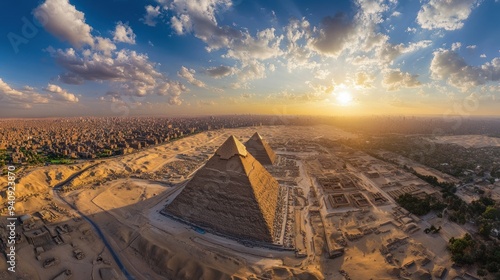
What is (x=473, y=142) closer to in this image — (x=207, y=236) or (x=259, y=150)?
(x=259, y=150)

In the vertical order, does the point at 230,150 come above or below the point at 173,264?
above

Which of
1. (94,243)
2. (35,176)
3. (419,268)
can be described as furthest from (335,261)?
(35,176)

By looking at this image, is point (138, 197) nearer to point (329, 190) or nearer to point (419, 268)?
point (329, 190)

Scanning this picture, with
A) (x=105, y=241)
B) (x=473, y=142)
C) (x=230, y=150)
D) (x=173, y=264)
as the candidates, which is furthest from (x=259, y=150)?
(x=473, y=142)

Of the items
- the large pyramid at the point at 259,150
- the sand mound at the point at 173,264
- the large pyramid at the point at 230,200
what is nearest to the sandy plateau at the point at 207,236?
the sand mound at the point at 173,264

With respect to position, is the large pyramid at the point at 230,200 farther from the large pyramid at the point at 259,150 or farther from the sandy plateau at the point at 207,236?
the large pyramid at the point at 259,150

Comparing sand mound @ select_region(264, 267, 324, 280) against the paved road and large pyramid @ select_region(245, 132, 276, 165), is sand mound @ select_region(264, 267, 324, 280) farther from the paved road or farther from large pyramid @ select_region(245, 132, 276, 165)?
large pyramid @ select_region(245, 132, 276, 165)

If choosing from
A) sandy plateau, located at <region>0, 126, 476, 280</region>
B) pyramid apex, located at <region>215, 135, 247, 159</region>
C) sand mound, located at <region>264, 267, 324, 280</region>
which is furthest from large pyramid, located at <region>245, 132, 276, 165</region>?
sand mound, located at <region>264, 267, 324, 280</region>
